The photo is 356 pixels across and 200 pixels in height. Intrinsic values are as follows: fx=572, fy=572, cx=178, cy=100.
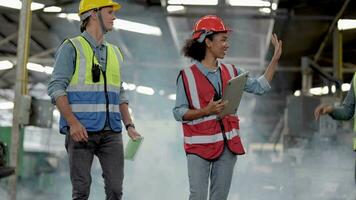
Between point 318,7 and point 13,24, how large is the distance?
21.9ft

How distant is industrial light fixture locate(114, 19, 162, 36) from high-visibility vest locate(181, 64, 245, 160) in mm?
8545

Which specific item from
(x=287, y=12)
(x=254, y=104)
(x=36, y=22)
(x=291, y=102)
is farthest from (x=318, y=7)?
(x=254, y=104)

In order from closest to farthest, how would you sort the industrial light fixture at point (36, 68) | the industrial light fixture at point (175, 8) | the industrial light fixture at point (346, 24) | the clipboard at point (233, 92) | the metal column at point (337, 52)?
the clipboard at point (233, 92)
the industrial light fixture at point (175, 8)
the industrial light fixture at point (346, 24)
the metal column at point (337, 52)
the industrial light fixture at point (36, 68)

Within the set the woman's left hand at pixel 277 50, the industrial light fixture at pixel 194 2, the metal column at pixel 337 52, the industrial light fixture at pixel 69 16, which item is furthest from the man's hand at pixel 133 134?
the metal column at pixel 337 52

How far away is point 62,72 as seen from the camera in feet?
10.8

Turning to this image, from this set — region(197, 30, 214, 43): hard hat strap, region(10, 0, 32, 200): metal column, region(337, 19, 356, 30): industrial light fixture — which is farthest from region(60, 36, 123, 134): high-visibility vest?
Answer: region(337, 19, 356, 30): industrial light fixture

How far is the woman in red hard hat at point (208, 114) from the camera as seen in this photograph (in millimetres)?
3420

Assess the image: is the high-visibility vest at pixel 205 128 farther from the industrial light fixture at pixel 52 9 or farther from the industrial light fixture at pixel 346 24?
the industrial light fixture at pixel 346 24

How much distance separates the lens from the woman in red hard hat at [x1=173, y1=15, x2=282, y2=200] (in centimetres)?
342

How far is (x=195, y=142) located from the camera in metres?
3.47

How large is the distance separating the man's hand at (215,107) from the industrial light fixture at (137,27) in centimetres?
877

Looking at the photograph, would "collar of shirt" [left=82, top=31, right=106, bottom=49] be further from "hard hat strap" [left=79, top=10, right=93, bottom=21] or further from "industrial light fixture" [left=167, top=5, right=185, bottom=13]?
"industrial light fixture" [left=167, top=5, right=185, bottom=13]

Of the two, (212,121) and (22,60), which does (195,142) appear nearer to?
(212,121)

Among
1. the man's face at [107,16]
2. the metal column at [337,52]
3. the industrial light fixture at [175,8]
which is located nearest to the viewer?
the man's face at [107,16]
